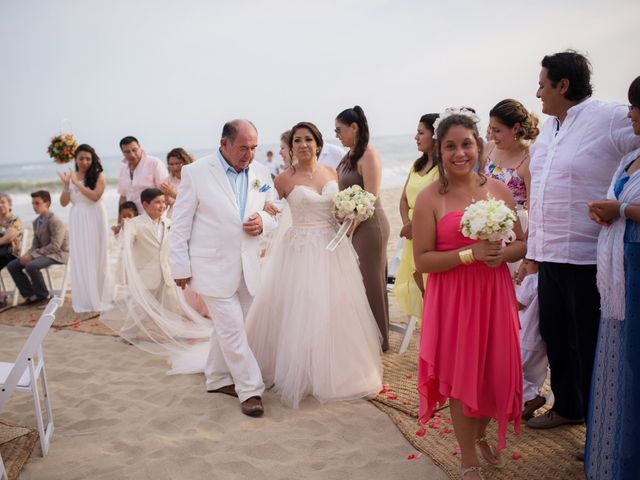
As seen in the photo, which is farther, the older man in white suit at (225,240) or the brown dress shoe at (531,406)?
the older man in white suit at (225,240)

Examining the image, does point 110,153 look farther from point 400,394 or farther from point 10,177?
point 400,394

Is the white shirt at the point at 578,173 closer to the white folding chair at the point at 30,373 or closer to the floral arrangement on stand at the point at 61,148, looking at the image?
the white folding chair at the point at 30,373

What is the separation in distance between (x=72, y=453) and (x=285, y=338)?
75.5 inches

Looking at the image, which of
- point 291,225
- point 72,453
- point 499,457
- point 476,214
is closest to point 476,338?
point 476,214

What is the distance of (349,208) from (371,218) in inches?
42.9

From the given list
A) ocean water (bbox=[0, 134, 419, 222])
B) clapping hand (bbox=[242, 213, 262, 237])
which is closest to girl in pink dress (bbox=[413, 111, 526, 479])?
clapping hand (bbox=[242, 213, 262, 237])

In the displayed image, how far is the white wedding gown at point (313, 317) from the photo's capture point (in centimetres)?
486

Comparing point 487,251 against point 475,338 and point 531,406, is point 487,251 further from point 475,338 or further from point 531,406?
point 531,406

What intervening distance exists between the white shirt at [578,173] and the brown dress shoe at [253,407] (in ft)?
8.38

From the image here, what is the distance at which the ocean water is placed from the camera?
27900mm

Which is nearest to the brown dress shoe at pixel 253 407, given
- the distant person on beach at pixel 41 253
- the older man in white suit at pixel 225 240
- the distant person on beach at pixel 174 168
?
the older man in white suit at pixel 225 240

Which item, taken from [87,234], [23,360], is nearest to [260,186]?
[23,360]

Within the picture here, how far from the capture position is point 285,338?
197 inches

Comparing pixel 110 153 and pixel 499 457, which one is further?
pixel 110 153
